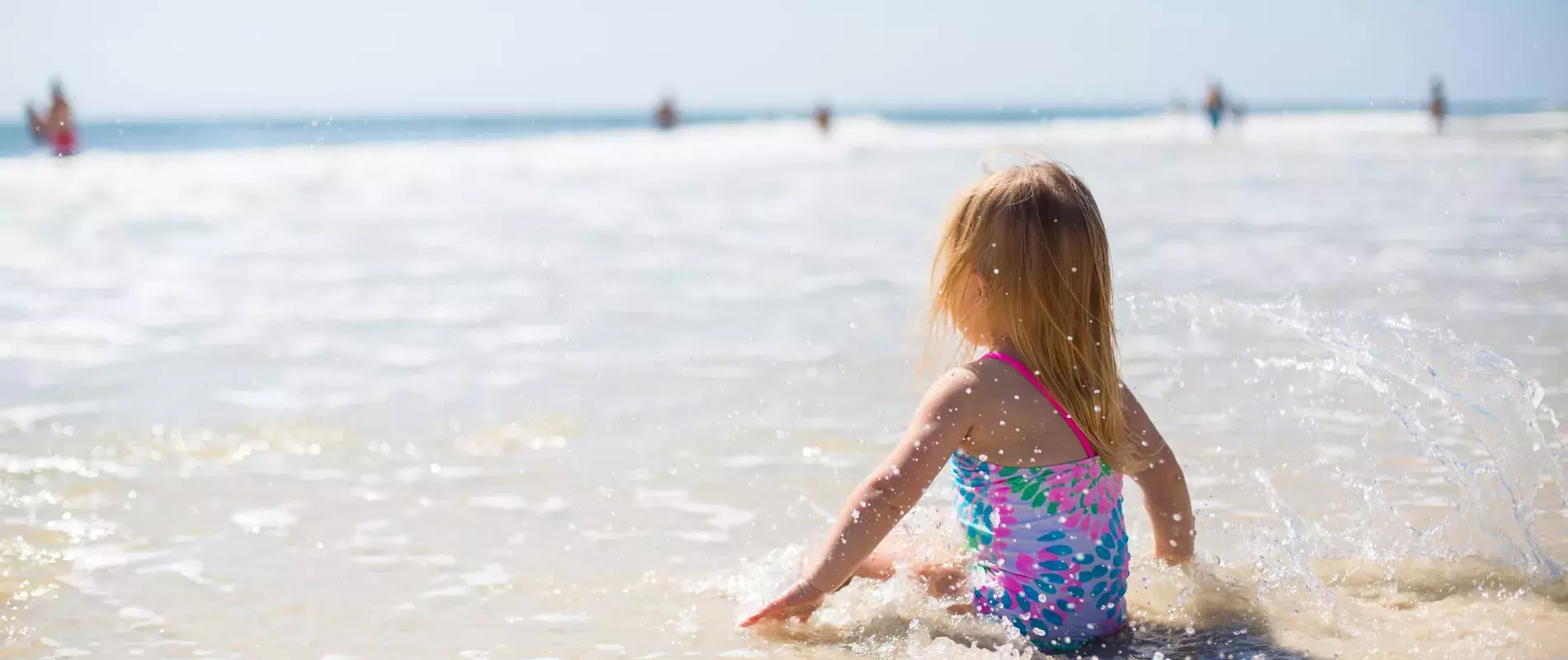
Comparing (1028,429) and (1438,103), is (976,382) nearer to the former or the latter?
(1028,429)

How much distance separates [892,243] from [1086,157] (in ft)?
46.7

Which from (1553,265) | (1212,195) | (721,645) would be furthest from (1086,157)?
(721,645)

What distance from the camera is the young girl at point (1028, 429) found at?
2.47m

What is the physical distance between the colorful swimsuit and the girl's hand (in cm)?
36

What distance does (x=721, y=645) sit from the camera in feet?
8.98

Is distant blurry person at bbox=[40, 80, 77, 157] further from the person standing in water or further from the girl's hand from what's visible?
the girl's hand

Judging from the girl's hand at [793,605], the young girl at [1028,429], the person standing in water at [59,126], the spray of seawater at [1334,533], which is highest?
the person standing in water at [59,126]

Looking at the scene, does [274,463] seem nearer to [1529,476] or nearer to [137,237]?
[1529,476]

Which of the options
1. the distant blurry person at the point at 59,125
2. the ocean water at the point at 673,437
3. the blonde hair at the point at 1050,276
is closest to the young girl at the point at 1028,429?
the blonde hair at the point at 1050,276

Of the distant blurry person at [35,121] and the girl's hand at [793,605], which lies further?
the distant blurry person at [35,121]

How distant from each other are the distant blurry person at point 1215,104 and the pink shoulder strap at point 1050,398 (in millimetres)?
28340

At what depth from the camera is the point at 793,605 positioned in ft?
8.50

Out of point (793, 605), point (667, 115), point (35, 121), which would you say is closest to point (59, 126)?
point (35, 121)

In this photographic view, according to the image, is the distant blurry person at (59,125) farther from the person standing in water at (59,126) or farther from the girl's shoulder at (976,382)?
the girl's shoulder at (976,382)
